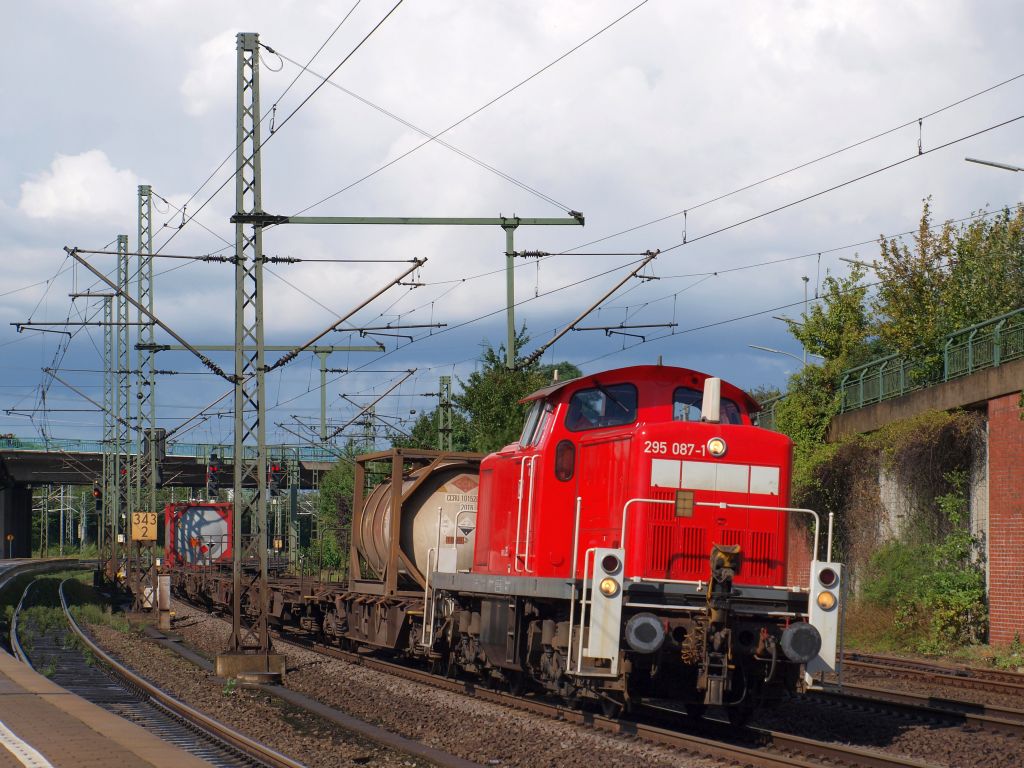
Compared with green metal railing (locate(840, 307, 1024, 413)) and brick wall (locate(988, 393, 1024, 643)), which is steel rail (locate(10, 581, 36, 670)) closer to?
brick wall (locate(988, 393, 1024, 643))

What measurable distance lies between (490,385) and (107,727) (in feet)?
79.5

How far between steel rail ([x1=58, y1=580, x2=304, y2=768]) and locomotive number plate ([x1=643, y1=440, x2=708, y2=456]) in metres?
4.51

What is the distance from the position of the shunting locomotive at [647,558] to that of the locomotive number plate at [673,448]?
1 centimetres

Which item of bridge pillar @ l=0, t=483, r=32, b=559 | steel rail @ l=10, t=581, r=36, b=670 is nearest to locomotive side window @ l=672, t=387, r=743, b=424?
steel rail @ l=10, t=581, r=36, b=670

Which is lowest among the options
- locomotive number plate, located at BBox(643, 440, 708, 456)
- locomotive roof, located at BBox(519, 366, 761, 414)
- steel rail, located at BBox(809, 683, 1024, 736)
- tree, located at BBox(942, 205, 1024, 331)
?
steel rail, located at BBox(809, 683, 1024, 736)

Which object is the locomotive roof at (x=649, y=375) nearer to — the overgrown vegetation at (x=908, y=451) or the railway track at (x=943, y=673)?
the railway track at (x=943, y=673)

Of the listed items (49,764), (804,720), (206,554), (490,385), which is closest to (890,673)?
(804,720)

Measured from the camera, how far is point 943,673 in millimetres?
18375

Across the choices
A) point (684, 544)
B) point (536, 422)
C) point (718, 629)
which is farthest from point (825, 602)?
point (536, 422)

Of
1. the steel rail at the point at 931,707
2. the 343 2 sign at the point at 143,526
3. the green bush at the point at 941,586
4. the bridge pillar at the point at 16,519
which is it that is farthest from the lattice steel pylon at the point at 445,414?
the bridge pillar at the point at 16,519

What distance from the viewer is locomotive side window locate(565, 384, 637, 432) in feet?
41.8

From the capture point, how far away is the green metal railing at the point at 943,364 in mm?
22236

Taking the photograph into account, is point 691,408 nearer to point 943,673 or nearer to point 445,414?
point 943,673

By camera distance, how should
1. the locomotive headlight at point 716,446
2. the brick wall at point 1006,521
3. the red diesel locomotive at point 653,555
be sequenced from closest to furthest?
the red diesel locomotive at point 653,555 < the locomotive headlight at point 716,446 < the brick wall at point 1006,521
